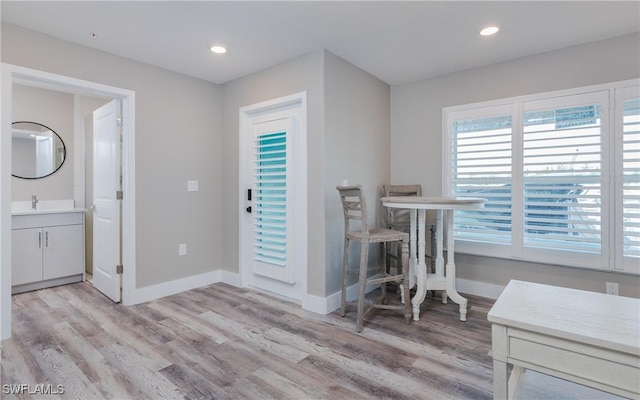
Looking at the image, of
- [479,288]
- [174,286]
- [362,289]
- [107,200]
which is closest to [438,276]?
[479,288]

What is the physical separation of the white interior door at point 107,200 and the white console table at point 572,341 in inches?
131

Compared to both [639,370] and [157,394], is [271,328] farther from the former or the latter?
[639,370]

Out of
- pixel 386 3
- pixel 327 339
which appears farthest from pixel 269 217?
pixel 386 3

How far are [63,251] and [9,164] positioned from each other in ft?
5.79

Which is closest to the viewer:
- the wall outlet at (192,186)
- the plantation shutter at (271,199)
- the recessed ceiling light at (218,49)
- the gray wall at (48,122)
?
the recessed ceiling light at (218,49)

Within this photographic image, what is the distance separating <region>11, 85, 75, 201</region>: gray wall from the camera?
3.82 metres

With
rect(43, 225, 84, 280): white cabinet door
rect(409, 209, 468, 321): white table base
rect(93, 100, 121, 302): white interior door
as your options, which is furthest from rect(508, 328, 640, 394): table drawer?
rect(43, 225, 84, 280): white cabinet door

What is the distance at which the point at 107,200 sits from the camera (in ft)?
10.9

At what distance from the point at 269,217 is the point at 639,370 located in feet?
9.41

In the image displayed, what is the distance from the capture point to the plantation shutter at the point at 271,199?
328cm

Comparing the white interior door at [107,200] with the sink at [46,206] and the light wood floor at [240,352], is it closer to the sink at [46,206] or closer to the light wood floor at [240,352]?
the light wood floor at [240,352]

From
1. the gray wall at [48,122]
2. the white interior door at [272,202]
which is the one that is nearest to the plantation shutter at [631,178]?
the white interior door at [272,202]

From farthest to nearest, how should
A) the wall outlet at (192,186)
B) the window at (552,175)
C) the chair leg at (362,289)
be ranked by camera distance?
the wall outlet at (192,186), the window at (552,175), the chair leg at (362,289)

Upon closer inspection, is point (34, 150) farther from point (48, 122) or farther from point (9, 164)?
point (9, 164)
